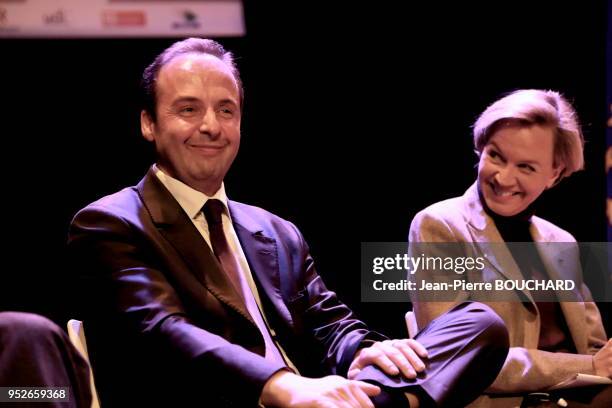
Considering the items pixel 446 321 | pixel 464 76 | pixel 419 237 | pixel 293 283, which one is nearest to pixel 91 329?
pixel 293 283

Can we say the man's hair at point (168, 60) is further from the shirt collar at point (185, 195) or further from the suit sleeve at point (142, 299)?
the suit sleeve at point (142, 299)

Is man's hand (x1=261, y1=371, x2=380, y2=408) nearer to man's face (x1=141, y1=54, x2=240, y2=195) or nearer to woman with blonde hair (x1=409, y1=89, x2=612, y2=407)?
man's face (x1=141, y1=54, x2=240, y2=195)

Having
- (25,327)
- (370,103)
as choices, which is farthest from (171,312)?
(370,103)

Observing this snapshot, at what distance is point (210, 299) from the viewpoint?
196 cm

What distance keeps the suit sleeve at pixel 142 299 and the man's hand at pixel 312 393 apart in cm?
3

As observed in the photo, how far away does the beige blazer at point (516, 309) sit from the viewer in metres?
2.45

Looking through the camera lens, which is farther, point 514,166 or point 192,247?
point 514,166

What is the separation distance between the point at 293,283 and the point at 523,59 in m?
2.02

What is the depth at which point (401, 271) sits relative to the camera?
10.1ft

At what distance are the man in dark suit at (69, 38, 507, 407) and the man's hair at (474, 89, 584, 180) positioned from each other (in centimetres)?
87

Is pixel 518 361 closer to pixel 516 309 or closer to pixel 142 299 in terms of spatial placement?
pixel 516 309

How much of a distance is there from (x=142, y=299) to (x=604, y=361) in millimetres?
1585

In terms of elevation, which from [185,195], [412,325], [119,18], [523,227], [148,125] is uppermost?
[119,18]

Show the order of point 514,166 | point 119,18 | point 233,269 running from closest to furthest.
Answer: point 233,269
point 514,166
point 119,18
